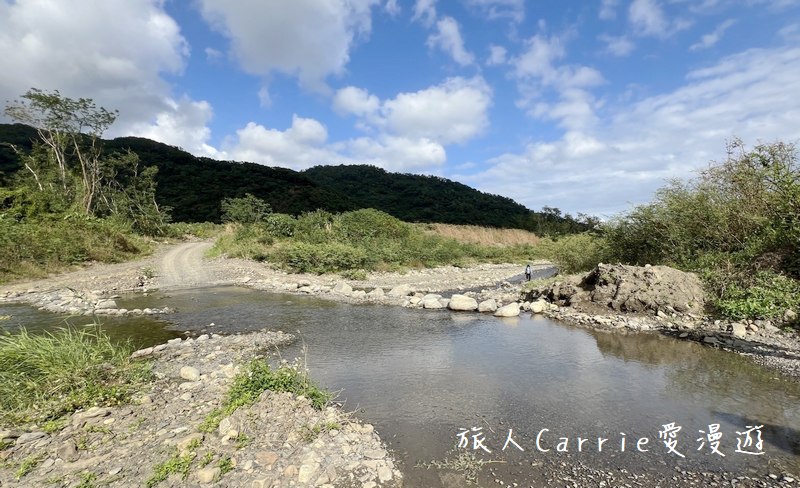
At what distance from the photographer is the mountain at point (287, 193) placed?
65250mm

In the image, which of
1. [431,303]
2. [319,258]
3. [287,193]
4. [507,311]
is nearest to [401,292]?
[431,303]

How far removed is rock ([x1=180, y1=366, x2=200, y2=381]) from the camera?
8039 millimetres

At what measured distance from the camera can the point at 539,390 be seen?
27.0ft

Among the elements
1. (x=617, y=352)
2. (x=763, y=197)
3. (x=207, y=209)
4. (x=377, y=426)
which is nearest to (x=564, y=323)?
(x=617, y=352)

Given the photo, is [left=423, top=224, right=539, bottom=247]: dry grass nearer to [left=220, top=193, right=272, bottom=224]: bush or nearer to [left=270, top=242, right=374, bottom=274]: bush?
[left=220, top=193, right=272, bottom=224]: bush

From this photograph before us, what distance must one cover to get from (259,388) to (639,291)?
14.2 meters

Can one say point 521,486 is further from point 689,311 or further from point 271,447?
point 689,311

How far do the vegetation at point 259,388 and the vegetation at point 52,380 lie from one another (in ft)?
6.73

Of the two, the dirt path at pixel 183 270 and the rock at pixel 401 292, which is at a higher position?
the dirt path at pixel 183 270

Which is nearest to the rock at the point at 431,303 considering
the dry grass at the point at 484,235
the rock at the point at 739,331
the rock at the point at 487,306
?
the rock at the point at 487,306

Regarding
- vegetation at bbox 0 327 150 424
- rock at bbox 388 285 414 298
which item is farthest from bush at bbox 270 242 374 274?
vegetation at bbox 0 327 150 424

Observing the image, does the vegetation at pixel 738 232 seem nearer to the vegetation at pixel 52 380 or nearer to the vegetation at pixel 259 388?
the vegetation at pixel 259 388

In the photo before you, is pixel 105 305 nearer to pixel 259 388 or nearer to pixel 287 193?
pixel 259 388

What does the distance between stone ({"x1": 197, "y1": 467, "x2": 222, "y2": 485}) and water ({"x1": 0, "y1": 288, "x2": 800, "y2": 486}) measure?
2363 mm
